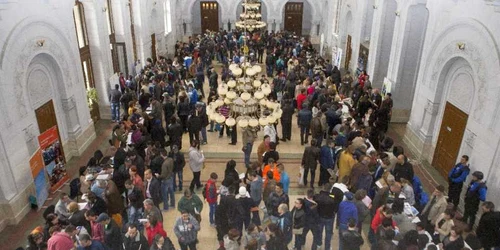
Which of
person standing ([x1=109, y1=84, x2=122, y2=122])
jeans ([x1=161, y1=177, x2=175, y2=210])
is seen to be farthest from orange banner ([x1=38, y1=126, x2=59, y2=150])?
person standing ([x1=109, y1=84, x2=122, y2=122])

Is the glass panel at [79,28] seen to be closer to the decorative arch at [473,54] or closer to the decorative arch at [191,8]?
the decorative arch at [473,54]

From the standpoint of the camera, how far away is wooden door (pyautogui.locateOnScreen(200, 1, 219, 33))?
2878cm

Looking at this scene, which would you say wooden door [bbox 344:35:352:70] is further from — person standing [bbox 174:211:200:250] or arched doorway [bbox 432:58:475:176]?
person standing [bbox 174:211:200:250]

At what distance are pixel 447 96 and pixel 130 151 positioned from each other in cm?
835

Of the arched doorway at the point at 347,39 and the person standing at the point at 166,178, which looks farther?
the arched doorway at the point at 347,39

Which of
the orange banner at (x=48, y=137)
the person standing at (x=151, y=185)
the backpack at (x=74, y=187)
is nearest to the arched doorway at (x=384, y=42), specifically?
the person standing at (x=151, y=185)

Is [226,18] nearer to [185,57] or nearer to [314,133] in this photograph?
[185,57]

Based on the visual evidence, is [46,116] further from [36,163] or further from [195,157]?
[195,157]

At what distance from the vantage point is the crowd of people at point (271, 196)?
648cm

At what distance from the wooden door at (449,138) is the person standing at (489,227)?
3.28 metres

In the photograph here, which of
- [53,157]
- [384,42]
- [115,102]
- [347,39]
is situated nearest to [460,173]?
[384,42]

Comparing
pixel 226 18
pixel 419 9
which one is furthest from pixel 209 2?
pixel 419 9

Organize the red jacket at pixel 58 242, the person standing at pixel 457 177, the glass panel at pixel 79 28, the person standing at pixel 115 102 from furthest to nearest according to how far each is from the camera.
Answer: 1. the person standing at pixel 115 102
2. the glass panel at pixel 79 28
3. the person standing at pixel 457 177
4. the red jacket at pixel 58 242

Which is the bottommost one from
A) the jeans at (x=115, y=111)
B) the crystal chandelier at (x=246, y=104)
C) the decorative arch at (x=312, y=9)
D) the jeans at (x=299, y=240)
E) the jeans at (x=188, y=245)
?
the jeans at (x=299, y=240)
